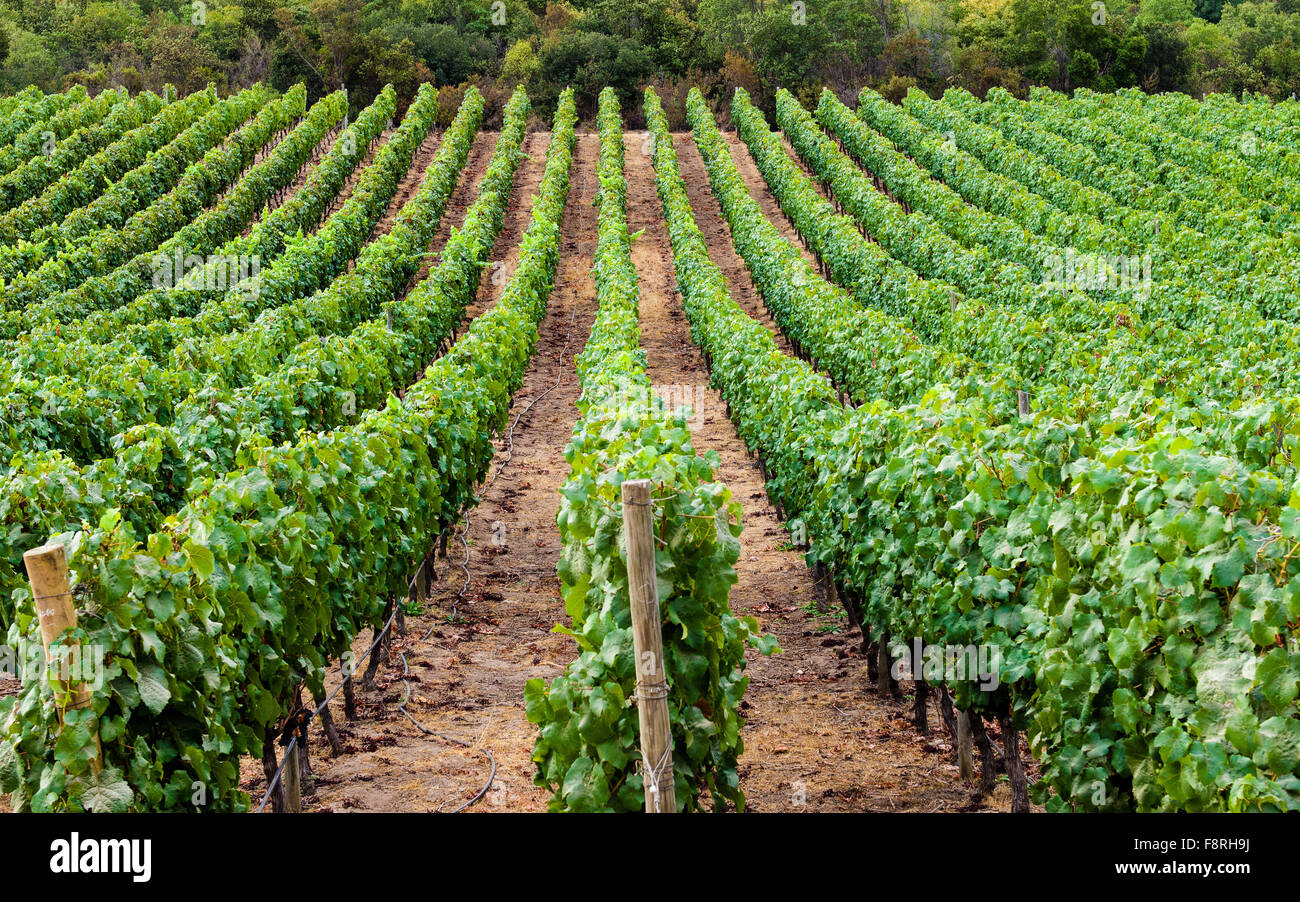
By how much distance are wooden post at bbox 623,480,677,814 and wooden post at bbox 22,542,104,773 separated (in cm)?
213

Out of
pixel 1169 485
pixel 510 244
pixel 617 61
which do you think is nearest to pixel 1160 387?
pixel 1169 485

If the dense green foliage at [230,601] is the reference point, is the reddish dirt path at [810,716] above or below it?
below

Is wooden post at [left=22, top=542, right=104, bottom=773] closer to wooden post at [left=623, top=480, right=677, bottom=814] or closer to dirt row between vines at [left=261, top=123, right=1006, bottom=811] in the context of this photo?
wooden post at [left=623, top=480, right=677, bottom=814]

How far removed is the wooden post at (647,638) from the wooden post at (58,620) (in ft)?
6.98

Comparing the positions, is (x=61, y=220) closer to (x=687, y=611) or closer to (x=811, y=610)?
(x=811, y=610)

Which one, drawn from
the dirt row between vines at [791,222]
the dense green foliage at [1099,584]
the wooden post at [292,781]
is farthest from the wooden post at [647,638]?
the dirt row between vines at [791,222]

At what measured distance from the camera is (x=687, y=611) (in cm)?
559

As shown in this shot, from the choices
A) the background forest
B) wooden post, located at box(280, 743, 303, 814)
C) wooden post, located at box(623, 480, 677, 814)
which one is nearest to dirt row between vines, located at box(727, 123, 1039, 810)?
wooden post, located at box(623, 480, 677, 814)

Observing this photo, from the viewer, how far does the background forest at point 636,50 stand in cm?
5022

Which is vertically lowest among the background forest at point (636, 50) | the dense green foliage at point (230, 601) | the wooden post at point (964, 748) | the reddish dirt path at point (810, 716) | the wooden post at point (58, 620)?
the reddish dirt path at point (810, 716)

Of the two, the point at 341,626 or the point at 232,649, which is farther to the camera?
the point at 341,626

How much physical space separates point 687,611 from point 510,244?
27.2 metres

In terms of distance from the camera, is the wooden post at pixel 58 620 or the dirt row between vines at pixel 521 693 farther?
the dirt row between vines at pixel 521 693

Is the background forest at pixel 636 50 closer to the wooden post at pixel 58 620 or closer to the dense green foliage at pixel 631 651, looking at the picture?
the dense green foliage at pixel 631 651
